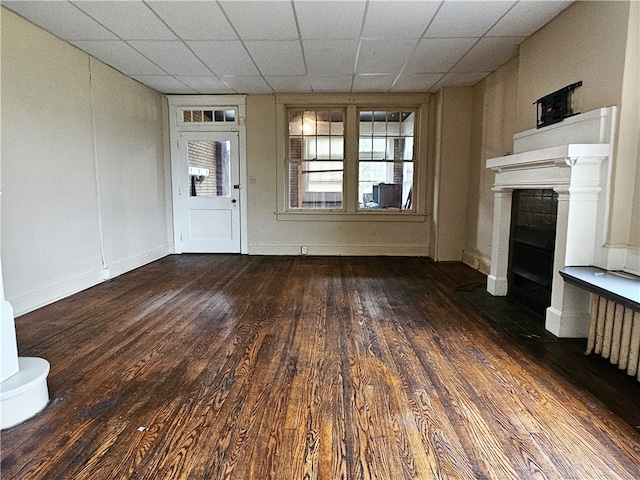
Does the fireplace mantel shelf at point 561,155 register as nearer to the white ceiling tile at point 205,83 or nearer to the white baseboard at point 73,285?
the white ceiling tile at point 205,83

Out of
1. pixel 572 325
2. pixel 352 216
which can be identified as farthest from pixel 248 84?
pixel 572 325

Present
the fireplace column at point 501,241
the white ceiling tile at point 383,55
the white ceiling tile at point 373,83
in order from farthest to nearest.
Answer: the white ceiling tile at point 373,83 < the white ceiling tile at point 383,55 < the fireplace column at point 501,241

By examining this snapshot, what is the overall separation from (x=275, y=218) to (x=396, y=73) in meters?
2.89

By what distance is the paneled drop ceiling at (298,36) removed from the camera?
124 inches

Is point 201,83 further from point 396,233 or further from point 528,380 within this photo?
point 528,380

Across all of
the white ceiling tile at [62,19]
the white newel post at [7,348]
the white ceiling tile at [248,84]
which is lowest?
the white newel post at [7,348]

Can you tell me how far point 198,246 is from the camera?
21.2ft

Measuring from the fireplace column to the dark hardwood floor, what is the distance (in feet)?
1.24

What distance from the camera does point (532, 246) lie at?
334 cm

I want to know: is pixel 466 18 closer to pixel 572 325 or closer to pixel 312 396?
pixel 572 325

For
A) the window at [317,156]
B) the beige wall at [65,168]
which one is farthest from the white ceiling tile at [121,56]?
the window at [317,156]

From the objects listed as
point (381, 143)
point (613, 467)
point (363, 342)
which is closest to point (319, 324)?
point (363, 342)

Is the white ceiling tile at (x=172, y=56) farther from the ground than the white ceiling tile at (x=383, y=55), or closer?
closer

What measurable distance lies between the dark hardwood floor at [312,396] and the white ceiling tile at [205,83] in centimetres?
319
